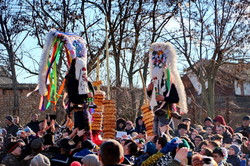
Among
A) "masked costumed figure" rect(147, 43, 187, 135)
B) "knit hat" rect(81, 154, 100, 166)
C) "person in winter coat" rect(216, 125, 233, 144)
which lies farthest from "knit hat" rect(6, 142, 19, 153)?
"person in winter coat" rect(216, 125, 233, 144)

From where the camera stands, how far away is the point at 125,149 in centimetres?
707

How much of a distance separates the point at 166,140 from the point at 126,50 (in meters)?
12.6

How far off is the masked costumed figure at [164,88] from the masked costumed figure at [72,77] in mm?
1140

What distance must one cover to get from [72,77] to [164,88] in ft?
5.40

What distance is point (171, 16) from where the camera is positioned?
18.0 meters

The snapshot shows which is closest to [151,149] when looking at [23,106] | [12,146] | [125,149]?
[125,149]

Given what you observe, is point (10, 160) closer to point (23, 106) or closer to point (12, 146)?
point (12, 146)

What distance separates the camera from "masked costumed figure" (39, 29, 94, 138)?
868 centimetres

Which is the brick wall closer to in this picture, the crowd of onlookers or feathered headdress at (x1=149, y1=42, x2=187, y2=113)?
the crowd of onlookers

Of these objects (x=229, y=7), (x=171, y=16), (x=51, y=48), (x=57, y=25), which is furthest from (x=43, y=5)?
(x=51, y=48)

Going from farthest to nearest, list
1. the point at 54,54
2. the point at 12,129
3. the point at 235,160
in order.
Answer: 1. the point at 12,129
2. the point at 54,54
3. the point at 235,160

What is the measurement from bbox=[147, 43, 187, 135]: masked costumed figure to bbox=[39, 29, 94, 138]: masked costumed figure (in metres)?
1.14

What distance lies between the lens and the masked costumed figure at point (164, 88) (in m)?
8.77

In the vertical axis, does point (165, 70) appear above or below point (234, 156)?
above
